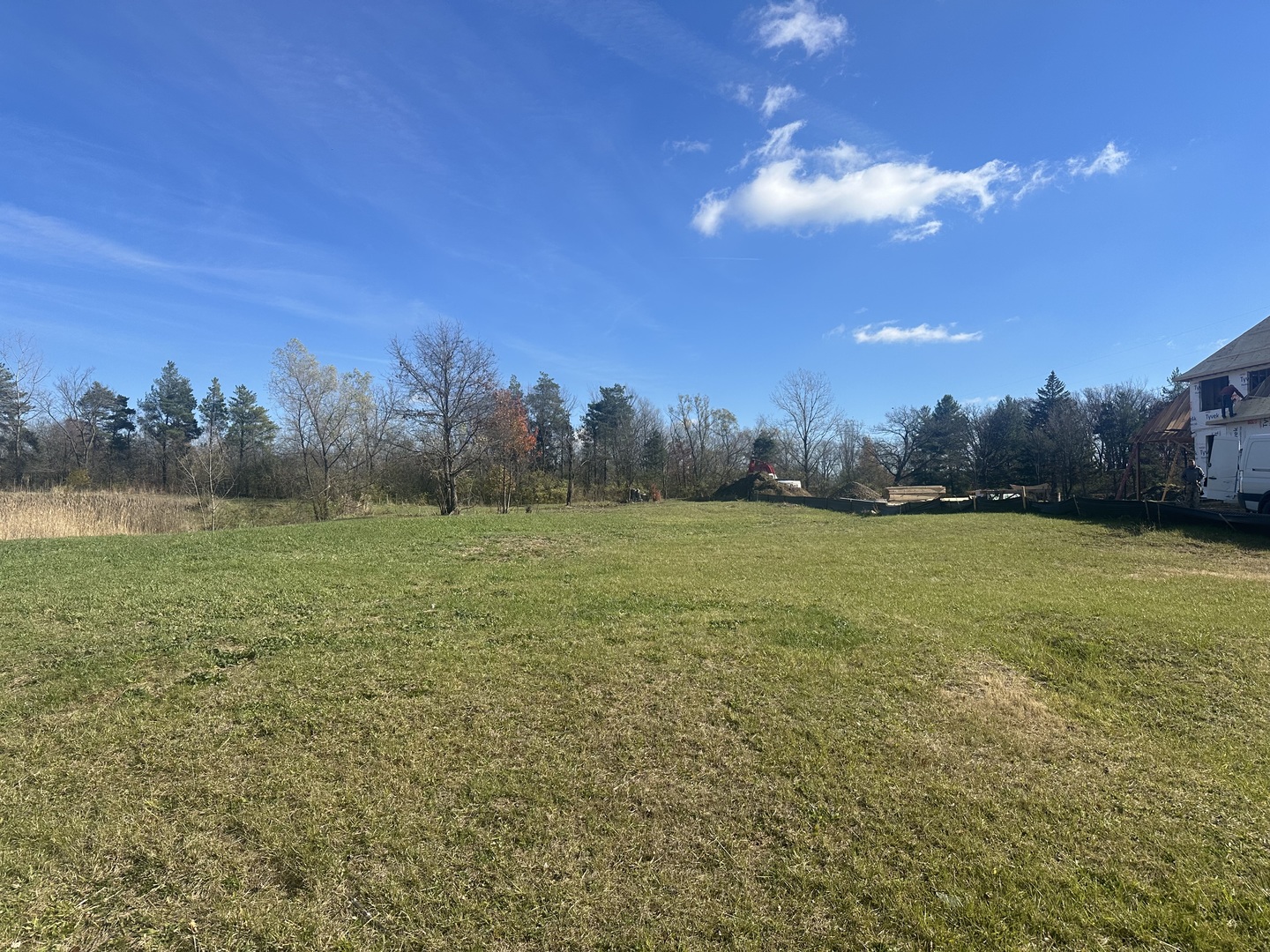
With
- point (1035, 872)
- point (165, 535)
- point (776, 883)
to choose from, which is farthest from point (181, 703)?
point (165, 535)

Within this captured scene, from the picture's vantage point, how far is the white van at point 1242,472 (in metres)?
11.4

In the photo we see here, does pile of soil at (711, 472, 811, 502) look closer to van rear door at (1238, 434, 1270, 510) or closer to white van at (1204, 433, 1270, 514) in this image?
white van at (1204, 433, 1270, 514)

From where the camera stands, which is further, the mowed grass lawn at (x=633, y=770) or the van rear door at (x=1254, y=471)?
the van rear door at (x=1254, y=471)

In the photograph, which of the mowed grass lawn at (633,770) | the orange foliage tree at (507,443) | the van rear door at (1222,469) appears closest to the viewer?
the mowed grass lawn at (633,770)

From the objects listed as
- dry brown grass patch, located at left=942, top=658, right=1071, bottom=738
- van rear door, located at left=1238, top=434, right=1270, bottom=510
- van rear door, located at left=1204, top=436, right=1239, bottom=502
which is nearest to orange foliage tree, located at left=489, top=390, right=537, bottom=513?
dry brown grass patch, located at left=942, top=658, right=1071, bottom=738

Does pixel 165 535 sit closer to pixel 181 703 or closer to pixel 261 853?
pixel 181 703

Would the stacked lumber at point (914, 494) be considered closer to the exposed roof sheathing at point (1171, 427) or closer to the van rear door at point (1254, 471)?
the exposed roof sheathing at point (1171, 427)

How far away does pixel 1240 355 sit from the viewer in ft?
66.4

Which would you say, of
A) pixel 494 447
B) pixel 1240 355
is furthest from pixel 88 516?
pixel 1240 355

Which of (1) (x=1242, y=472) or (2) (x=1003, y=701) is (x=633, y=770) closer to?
(2) (x=1003, y=701)

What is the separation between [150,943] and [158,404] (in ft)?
172

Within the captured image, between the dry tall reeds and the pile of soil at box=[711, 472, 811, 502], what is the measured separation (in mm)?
22323

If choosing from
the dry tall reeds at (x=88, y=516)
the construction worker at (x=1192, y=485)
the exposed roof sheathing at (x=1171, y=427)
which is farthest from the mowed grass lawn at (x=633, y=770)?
the exposed roof sheathing at (x=1171, y=427)

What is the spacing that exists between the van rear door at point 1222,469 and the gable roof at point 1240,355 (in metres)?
9.77
